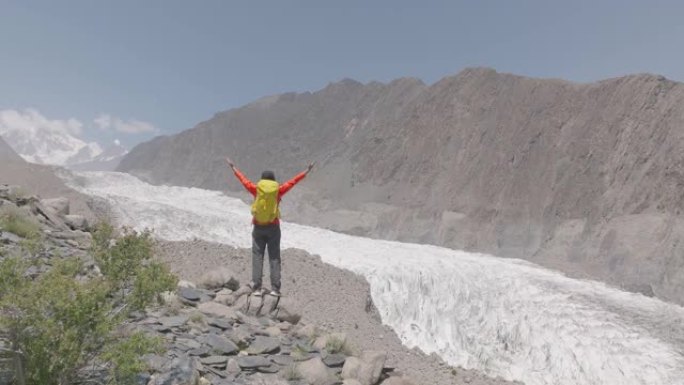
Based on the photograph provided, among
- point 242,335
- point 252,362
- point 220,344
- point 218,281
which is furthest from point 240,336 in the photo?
point 218,281

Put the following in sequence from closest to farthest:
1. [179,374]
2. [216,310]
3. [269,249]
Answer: [179,374] → [216,310] → [269,249]

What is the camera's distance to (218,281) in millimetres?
9445

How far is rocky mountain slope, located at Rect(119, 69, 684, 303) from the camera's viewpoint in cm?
3628

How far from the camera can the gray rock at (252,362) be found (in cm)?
661

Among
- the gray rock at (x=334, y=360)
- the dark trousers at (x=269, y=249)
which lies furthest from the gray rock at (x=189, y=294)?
the gray rock at (x=334, y=360)

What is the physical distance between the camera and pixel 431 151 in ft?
188

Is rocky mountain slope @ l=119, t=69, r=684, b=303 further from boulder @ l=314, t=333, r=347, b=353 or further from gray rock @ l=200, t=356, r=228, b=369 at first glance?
gray rock @ l=200, t=356, r=228, b=369

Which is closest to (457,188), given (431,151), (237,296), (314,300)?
(431,151)

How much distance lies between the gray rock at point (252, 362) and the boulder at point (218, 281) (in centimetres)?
281

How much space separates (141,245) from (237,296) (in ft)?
11.3

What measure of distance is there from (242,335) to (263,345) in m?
0.30

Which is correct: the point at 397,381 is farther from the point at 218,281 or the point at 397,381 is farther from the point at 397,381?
the point at 218,281

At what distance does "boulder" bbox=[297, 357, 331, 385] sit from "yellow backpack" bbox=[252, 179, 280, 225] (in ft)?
8.50

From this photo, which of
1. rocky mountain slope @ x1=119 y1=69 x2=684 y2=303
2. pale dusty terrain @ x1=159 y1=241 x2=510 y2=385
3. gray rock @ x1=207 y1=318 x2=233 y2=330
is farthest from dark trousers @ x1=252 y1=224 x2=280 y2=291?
rocky mountain slope @ x1=119 y1=69 x2=684 y2=303
